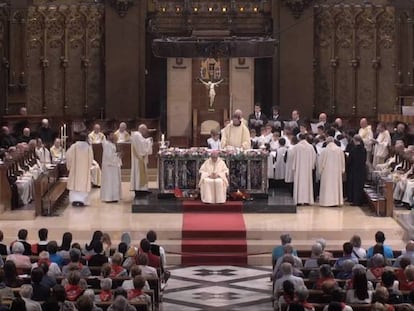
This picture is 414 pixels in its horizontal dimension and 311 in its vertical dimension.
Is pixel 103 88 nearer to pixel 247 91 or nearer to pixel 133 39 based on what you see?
pixel 133 39

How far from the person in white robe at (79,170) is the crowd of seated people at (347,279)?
713cm

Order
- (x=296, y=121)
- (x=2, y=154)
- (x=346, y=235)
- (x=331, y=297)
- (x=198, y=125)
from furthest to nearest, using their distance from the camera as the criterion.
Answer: (x=198, y=125) < (x=296, y=121) < (x=2, y=154) < (x=346, y=235) < (x=331, y=297)

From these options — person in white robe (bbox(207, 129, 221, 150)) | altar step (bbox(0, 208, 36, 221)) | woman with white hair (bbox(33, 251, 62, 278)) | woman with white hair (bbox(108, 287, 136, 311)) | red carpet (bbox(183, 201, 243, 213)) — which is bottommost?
woman with white hair (bbox(108, 287, 136, 311))

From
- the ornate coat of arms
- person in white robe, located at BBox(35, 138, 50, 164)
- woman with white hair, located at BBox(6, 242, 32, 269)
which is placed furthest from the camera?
the ornate coat of arms

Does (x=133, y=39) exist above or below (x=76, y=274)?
above

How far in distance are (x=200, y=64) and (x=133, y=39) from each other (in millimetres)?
2006

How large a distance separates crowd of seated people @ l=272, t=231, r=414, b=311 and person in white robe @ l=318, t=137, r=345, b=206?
6.07 m

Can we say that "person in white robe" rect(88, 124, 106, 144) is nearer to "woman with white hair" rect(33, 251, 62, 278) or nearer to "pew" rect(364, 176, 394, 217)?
"pew" rect(364, 176, 394, 217)

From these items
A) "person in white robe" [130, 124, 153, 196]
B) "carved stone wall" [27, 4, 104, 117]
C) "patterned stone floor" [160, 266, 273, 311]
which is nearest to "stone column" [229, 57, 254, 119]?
"carved stone wall" [27, 4, 104, 117]

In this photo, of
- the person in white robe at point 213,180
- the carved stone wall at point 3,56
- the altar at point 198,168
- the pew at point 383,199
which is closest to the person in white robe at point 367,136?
the pew at point 383,199

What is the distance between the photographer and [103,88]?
30.9 metres

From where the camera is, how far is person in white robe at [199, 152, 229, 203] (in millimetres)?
21455

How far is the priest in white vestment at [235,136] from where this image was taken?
76.7 ft

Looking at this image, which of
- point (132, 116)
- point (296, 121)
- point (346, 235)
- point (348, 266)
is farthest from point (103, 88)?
point (348, 266)
